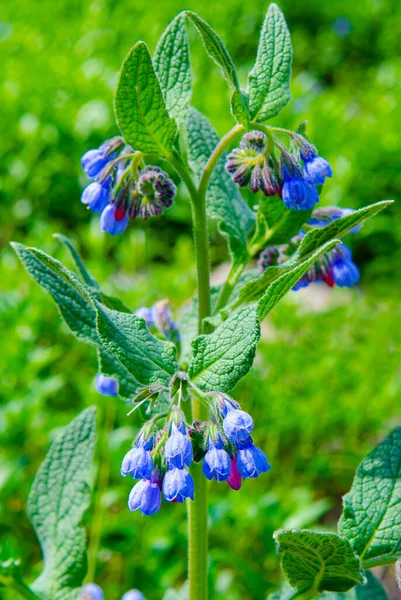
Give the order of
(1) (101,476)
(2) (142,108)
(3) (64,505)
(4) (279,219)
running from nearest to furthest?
1. (2) (142,108)
2. (4) (279,219)
3. (3) (64,505)
4. (1) (101,476)

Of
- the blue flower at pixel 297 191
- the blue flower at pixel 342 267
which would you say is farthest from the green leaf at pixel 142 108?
the blue flower at pixel 342 267

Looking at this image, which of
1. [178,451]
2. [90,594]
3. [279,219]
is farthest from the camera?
[90,594]

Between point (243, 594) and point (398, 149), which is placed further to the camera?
point (398, 149)

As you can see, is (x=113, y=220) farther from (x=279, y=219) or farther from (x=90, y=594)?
(x=90, y=594)

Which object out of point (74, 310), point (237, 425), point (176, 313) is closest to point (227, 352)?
point (237, 425)

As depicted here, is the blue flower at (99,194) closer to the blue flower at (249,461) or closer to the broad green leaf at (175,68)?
the broad green leaf at (175,68)

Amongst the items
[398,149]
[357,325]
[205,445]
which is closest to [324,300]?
[357,325]

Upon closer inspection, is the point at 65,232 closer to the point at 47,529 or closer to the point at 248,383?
the point at 248,383
